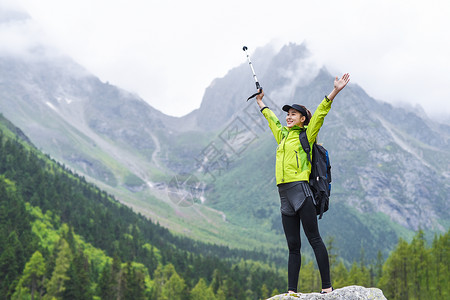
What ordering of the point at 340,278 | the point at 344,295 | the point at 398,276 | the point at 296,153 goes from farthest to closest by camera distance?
the point at 340,278
the point at 398,276
the point at 344,295
the point at 296,153

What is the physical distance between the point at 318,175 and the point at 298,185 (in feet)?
1.79

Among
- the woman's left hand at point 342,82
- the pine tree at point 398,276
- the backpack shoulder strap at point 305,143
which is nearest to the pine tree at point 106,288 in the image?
the pine tree at point 398,276

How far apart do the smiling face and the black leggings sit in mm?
2014

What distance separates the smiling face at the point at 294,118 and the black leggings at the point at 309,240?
201 centimetres

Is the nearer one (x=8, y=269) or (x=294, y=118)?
(x=294, y=118)

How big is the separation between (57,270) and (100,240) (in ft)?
180

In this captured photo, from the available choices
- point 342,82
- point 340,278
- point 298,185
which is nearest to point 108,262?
point 340,278

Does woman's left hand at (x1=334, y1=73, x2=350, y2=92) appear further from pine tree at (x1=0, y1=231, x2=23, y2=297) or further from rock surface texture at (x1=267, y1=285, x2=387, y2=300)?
pine tree at (x1=0, y1=231, x2=23, y2=297)

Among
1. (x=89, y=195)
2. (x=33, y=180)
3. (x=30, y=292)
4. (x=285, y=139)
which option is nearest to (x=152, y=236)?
(x=89, y=195)

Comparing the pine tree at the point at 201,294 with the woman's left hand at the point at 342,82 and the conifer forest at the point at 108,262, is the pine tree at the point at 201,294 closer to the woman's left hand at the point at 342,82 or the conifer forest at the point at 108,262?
the conifer forest at the point at 108,262

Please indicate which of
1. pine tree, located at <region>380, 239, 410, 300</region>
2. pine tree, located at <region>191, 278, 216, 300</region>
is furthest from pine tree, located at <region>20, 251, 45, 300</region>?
pine tree, located at <region>380, 239, 410, 300</region>

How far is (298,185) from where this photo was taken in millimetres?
9516

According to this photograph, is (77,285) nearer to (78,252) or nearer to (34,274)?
(34,274)

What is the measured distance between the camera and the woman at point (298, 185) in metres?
9.51
